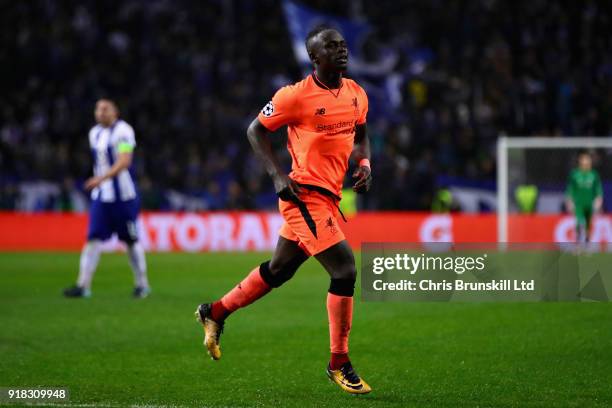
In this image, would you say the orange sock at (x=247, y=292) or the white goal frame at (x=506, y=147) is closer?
the orange sock at (x=247, y=292)

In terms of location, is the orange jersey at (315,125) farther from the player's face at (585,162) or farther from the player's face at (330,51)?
the player's face at (585,162)

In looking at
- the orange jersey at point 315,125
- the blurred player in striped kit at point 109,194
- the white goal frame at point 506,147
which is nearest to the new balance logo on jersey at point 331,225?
the orange jersey at point 315,125

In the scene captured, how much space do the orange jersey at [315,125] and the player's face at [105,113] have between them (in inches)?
225

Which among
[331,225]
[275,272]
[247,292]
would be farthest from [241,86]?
[331,225]

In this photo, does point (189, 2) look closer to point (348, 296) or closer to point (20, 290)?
point (20, 290)

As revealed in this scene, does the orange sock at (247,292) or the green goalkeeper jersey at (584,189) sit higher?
the orange sock at (247,292)

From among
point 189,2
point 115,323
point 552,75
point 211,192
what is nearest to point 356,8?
point 189,2

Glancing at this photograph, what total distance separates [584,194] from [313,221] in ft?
43.7

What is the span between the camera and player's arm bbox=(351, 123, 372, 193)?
647 cm

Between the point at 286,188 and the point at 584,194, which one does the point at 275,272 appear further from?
the point at 584,194

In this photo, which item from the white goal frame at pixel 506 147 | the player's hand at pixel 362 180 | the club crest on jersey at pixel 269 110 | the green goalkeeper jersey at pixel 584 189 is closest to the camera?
the club crest on jersey at pixel 269 110

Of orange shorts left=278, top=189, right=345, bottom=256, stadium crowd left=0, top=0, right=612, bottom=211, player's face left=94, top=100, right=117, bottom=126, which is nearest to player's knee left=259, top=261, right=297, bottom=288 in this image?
orange shorts left=278, top=189, right=345, bottom=256

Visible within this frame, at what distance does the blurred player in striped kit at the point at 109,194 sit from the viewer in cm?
1174

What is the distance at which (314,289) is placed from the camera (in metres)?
A: 13.3
